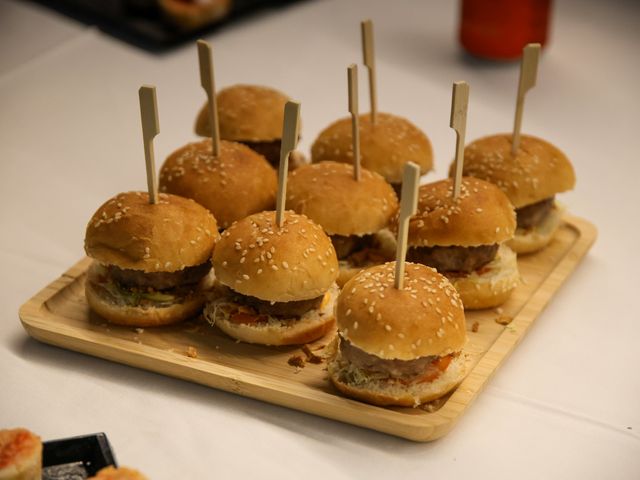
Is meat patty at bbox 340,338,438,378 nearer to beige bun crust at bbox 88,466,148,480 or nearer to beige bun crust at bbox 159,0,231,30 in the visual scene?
beige bun crust at bbox 88,466,148,480

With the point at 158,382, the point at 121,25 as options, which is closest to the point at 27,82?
the point at 121,25

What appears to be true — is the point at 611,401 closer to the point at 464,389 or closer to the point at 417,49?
the point at 464,389

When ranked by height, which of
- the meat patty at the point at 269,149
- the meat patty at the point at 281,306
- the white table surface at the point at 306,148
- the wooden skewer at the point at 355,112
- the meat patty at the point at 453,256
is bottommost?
the white table surface at the point at 306,148

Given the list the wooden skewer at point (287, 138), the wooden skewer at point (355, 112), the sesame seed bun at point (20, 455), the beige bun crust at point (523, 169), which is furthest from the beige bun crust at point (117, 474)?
the beige bun crust at point (523, 169)

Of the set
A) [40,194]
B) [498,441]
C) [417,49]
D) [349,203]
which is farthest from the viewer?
[417,49]

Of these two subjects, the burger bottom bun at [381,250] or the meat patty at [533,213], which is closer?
the burger bottom bun at [381,250]

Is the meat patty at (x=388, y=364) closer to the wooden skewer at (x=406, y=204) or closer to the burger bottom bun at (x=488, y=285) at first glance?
the wooden skewer at (x=406, y=204)

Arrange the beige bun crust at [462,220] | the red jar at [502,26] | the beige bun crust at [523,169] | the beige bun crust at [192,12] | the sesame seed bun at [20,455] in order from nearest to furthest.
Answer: the sesame seed bun at [20,455], the beige bun crust at [462,220], the beige bun crust at [523,169], the red jar at [502,26], the beige bun crust at [192,12]
